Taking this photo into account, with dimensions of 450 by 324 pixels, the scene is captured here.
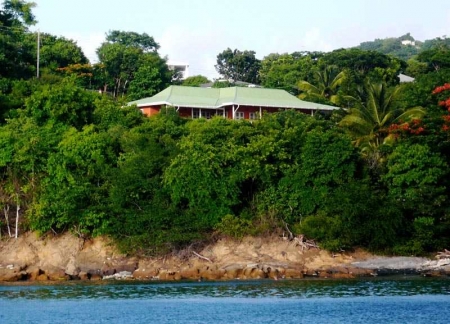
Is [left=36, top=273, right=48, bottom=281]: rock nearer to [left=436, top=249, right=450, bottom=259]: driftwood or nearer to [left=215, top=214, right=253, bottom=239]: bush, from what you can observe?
[left=215, top=214, right=253, bottom=239]: bush

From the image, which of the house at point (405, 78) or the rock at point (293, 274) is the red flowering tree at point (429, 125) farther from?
the house at point (405, 78)

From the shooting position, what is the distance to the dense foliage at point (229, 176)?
46.2m

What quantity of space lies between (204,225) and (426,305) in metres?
14.4

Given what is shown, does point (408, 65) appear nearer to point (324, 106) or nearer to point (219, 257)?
point (324, 106)

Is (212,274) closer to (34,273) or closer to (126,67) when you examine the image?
(34,273)

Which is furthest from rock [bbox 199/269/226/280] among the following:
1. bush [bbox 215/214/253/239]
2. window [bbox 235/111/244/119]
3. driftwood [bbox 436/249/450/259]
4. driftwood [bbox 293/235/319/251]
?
window [bbox 235/111/244/119]

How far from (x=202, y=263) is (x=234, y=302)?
9951 mm

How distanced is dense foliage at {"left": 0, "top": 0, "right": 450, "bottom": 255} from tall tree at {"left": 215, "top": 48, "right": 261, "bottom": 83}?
33.2 meters

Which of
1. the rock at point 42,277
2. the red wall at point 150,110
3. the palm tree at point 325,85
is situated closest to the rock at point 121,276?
the rock at point 42,277

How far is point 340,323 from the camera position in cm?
3152

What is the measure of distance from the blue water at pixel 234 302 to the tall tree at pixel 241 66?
145ft

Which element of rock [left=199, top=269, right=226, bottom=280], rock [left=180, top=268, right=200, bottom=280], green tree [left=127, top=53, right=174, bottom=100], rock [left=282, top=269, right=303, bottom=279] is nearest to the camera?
rock [left=282, top=269, right=303, bottom=279]

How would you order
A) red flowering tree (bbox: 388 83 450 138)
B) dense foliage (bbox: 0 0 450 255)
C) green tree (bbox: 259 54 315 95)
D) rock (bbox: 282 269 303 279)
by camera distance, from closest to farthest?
1. rock (bbox: 282 269 303 279)
2. dense foliage (bbox: 0 0 450 255)
3. red flowering tree (bbox: 388 83 450 138)
4. green tree (bbox: 259 54 315 95)

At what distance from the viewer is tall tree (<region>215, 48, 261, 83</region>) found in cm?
8538
